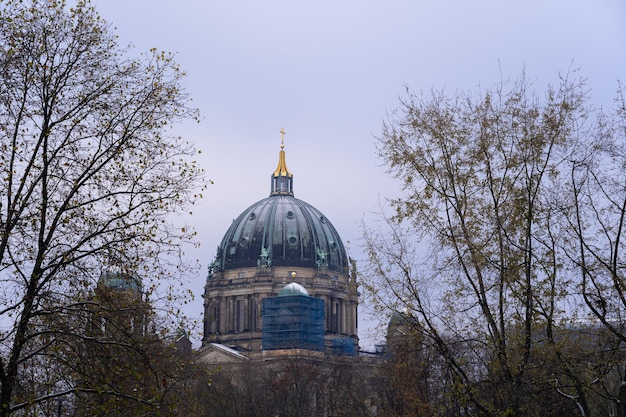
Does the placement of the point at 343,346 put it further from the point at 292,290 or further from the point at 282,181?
the point at 282,181

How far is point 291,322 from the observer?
383 ft

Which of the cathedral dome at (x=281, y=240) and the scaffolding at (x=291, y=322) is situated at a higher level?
the cathedral dome at (x=281, y=240)

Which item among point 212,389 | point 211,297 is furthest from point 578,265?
point 211,297

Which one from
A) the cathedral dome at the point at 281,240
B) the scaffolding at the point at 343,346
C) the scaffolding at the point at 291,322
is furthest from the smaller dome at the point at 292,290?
the cathedral dome at the point at 281,240

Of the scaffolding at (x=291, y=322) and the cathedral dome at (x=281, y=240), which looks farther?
the cathedral dome at (x=281, y=240)

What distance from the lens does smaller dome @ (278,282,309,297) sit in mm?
118062

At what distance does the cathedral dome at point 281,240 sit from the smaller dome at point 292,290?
790 centimetres

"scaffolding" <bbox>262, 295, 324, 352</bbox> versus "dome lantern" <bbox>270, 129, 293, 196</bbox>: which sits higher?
"dome lantern" <bbox>270, 129, 293, 196</bbox>

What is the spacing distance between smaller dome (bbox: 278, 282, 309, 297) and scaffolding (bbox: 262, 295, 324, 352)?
0.54m

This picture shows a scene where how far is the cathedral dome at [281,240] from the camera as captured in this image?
421 feet

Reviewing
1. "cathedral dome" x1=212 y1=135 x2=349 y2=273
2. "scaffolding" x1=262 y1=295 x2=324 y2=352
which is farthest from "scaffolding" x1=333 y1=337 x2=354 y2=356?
"cathedral dome" x1=212 y1=135 x2=349 y2=273

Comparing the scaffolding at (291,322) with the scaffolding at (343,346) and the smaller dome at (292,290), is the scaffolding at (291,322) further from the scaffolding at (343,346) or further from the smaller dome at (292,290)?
the scaffolding at (343,346)

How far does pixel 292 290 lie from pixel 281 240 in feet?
38.7

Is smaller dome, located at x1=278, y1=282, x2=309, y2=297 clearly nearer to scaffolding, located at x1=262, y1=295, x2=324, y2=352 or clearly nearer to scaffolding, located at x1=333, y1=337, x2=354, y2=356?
scaffolding, located at x1=262, y1=295, x2=324, y2=352
